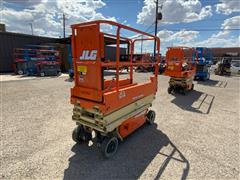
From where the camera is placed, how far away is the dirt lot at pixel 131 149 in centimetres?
263

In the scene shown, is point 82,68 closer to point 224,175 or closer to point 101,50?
point 101,50

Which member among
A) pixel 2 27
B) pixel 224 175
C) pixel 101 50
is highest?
pixel 2 27

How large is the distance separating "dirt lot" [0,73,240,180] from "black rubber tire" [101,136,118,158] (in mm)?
111

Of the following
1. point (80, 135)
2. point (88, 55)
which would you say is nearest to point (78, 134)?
point (80, 135)

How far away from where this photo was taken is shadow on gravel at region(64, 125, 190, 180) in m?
2.59

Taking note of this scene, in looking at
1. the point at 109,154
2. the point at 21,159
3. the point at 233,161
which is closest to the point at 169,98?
the point at 233,161

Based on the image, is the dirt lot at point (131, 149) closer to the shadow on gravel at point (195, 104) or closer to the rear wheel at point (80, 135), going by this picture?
the rear wheel at point (80, 135)

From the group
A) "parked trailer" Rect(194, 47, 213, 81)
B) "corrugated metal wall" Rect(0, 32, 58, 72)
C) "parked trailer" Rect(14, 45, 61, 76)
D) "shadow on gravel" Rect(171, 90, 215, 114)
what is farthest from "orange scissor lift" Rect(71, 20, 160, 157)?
"corrugated metal wall" Rect(0, 32, 58, 72)

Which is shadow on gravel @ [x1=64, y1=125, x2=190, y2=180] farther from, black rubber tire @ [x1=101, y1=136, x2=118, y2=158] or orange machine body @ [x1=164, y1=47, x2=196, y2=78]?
orange machine body @ [x1=164, y1=47, x2=196, y2=78]

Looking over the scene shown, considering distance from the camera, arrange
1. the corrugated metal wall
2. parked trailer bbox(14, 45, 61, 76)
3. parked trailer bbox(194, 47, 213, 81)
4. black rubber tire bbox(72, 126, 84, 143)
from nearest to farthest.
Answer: black rubber tire bbox(72, 126, 84, 143), parked trailer bbox(194, 47, 213, 81), parked trailer bbox(14, 45, 61, 76), the corrugated metal wall

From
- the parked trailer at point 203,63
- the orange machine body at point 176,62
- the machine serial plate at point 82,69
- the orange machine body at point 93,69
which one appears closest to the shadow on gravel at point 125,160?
the orange machine body at point 93,69

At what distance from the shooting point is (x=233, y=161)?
2957 mm

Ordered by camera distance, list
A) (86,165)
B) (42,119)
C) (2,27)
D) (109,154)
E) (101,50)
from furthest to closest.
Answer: (2,27), (42,119), (109,154), (86,165), (101,50)

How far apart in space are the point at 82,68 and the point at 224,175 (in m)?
3.02
